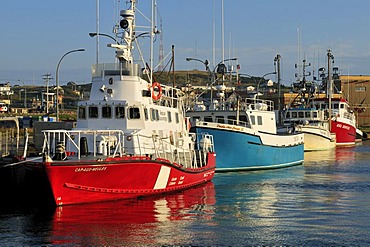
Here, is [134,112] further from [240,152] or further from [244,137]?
[240,152]

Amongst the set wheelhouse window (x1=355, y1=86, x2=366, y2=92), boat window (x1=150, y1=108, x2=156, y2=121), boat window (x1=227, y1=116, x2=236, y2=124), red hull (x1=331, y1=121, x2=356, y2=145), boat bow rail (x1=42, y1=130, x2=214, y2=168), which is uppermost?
wheelhouse window (x1=355, y1=86, x2=366, y2=92)

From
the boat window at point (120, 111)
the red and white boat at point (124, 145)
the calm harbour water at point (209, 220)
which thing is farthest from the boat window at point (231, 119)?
the boat window at point (120, 111)

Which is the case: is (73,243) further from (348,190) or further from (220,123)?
(220,123)

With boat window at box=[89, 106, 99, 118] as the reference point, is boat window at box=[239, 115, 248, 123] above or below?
below

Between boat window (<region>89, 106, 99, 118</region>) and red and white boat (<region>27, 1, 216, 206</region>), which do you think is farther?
boat window (<region>89, 106, 99, 118</region>)

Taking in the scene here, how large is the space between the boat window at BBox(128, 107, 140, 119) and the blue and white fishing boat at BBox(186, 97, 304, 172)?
9784 millimetres

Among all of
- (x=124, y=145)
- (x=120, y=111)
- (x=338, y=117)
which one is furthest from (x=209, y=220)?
(x=338, y=117)

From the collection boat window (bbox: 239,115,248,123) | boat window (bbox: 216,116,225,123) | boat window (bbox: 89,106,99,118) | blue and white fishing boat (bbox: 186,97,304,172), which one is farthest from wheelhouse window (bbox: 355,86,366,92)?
boat window (bbox: 89,106,99,118)

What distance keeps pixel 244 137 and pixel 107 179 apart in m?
16.0

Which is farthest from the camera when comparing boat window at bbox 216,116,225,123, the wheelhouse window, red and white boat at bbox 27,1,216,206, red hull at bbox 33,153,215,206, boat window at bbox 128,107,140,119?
the wheelhouse window

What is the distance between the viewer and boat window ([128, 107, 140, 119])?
26047 millimetres

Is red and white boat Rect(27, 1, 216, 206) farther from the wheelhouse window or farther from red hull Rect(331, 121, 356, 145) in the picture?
the wheelhouse window

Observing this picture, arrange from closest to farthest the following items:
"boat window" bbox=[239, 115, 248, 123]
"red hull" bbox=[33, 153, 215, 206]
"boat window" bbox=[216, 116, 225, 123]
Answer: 1. "red hull" bbox=[33, 153, 215, 206]
2. "boat window" bbox=[239, 115, 248, 123]
3. "boat window" bbox=[216, 116, 225, 123]

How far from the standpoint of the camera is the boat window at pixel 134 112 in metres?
26.0
